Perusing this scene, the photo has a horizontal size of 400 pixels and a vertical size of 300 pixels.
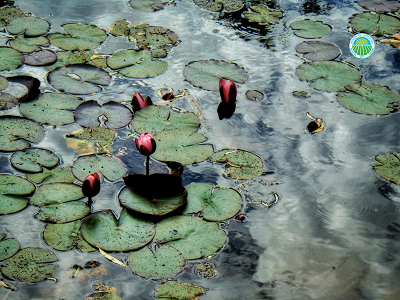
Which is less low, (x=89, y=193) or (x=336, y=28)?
(x=336, y=28)

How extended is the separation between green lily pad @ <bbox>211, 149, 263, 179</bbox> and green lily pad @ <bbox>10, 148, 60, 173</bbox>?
117 centimetres

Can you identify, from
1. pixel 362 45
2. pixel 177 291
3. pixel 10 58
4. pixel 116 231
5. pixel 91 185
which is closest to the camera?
pixel 177 291

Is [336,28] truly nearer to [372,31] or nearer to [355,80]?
[372,31]

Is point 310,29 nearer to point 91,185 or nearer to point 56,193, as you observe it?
point 91,185

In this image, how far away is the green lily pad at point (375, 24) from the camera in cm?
443

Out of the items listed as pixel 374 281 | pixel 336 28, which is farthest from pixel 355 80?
pixel 374 281

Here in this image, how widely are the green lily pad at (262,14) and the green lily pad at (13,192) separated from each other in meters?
3.10

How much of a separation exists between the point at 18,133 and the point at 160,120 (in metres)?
1.08

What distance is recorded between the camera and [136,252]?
2311 millimetres

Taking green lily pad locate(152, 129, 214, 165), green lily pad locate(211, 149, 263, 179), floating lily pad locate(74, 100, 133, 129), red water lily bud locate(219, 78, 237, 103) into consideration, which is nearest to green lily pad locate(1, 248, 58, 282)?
green lily pad locate(152, 129, 214, 165)

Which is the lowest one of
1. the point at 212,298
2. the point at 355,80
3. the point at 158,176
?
the point at 212,298

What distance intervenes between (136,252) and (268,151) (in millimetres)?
1291

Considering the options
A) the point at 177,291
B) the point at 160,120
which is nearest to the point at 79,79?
the point at 160,120

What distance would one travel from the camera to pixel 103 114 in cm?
322
